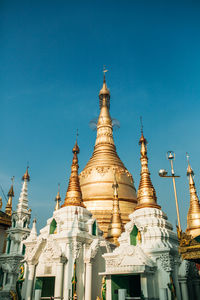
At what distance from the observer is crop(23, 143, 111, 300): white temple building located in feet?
56.6

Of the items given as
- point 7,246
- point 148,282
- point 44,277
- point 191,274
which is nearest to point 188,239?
point 148,282

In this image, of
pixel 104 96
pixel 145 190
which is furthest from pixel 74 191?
pixel 104 96

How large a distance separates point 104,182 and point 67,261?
1408cm

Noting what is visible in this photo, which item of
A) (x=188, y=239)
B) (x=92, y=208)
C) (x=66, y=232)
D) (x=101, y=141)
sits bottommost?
(x=188, y=239)

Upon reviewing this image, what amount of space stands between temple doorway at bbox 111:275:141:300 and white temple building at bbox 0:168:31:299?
11.5m

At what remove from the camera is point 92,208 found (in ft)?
94.7

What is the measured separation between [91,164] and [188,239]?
2168 centimetres

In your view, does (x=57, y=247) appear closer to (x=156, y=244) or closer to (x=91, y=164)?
(x=156, y=244)

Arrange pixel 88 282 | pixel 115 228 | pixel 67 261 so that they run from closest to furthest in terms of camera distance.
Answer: pixel 88 282 < pixel 67 261 < pixel 115 228

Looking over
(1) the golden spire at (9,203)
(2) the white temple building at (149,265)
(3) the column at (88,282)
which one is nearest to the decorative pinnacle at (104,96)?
(1) the golden spire at (9,203)

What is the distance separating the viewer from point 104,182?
3111 centimetres

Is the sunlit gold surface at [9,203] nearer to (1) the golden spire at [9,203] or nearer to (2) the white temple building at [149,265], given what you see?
(1) the golden spire at [9,203]

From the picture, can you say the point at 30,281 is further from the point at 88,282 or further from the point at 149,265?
the point at 149,265

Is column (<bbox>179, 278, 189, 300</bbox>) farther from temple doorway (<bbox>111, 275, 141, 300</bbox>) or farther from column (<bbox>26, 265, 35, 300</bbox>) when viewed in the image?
column (<bbox>26, 265, 35, 300</bbox>)
